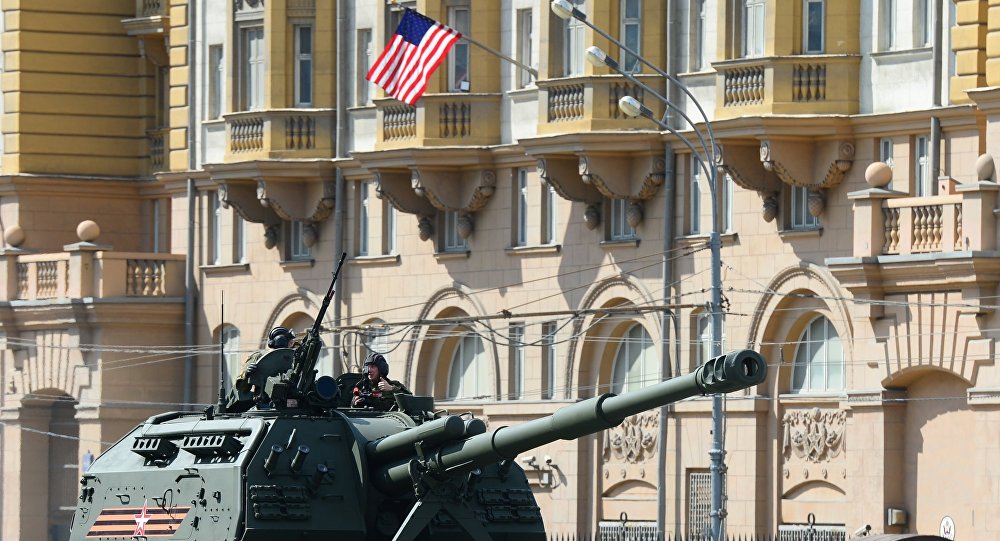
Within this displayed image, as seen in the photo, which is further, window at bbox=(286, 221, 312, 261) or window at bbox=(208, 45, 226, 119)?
window at bbox=(208, 45, 226, 119)

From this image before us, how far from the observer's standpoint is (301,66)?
56.3 m

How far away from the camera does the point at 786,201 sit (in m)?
46.8

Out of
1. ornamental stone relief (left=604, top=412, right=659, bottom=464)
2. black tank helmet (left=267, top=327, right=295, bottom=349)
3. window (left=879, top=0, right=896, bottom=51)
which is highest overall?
window (left=879, top=0, right=896, bottom=51)

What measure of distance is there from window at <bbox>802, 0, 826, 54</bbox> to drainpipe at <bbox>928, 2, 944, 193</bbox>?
85.5 inches

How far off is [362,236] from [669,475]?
32.4 feet

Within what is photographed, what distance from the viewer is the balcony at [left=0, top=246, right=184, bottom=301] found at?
194 ft

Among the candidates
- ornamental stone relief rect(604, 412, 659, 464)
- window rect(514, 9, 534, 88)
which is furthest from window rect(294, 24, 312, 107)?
ornamental stone relief rect(604, 412, 659, 464)

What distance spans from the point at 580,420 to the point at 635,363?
26197 millimetres

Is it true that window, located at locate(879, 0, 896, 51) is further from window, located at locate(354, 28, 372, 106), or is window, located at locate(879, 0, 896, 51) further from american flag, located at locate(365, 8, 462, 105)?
window, located at locate(354, 28, 372, 106)

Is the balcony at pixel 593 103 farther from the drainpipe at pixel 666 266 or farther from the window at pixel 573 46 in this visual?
the window at pixel 573 46

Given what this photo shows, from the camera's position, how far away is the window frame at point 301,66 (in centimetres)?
5616

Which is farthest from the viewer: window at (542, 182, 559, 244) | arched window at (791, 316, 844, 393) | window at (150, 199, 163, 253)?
window at (150, 199, 163, 253)

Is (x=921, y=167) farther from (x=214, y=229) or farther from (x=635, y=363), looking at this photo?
(x=214, y=229)

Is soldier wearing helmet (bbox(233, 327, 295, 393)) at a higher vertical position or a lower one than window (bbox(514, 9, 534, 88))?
lower
